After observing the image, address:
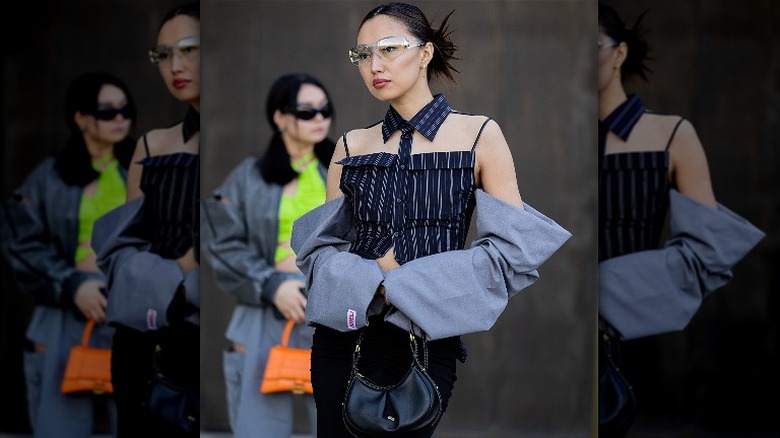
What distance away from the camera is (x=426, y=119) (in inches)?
144

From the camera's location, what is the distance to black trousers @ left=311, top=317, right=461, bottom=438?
3.52 m

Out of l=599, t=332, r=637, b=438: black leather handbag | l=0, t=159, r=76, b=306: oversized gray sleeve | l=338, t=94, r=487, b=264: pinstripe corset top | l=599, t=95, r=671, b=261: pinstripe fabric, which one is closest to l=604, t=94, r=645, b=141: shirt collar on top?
l=599, t=95, r=671, b=261: pinstripe fabric

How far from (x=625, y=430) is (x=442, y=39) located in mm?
2254

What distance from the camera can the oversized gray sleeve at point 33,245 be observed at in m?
5.27

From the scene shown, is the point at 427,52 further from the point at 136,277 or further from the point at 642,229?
the point at 136,277

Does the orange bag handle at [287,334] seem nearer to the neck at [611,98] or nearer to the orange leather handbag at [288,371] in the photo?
the orange leather handbag at [288,371]

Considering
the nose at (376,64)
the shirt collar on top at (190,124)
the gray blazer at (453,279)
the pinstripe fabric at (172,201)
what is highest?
the nose at (376,64)

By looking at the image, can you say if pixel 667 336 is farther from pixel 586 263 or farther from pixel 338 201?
pixel 338 201

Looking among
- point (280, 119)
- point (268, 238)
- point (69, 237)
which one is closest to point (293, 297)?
point (268, 238)

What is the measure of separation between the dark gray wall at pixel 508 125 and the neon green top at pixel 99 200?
1.30 feet

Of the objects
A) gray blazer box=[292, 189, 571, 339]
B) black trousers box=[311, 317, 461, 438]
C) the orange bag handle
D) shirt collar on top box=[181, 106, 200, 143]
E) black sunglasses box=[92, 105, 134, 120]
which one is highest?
black sunglasses box=[92, 105, 134, 120]

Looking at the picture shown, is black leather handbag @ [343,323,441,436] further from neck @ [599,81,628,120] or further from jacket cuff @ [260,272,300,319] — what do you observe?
neck @ [599,81,628,120]

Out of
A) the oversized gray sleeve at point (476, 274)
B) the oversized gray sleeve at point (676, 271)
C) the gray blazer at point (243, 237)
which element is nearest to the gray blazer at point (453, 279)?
the oversized gray sleeve at point (476, 274)

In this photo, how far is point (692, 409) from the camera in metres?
5.38
